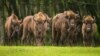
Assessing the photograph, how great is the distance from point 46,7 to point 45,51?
0.76 metres

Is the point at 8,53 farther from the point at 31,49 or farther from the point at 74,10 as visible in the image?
the point at 74,10

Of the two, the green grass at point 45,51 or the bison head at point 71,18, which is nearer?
the green grass at point 45,51

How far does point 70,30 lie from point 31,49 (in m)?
0.75

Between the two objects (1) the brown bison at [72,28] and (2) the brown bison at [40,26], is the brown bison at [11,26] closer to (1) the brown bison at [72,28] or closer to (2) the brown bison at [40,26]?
(2) the brown bison at [40,26]

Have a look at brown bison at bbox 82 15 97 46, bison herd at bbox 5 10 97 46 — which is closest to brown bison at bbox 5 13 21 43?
bison herd at bbox 5 10 97 46

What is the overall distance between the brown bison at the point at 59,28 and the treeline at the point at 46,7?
0.34 ft

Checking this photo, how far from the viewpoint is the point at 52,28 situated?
8.22m

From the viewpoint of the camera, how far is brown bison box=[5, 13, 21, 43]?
8.19 m

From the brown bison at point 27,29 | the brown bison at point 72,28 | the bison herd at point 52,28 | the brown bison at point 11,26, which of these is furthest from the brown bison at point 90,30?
A: the brown bison at point 11,26

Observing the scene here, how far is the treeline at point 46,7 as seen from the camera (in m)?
8.17

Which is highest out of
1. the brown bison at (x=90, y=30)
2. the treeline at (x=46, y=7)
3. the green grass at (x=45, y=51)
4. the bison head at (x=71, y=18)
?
the treeline at (x=46, y=7)

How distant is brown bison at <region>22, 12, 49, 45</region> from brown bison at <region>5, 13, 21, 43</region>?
138mm

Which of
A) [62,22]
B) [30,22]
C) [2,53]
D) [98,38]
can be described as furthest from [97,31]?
[2,53]

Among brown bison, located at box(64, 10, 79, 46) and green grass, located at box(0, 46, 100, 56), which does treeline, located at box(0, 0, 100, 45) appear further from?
green grass, located at box(0, 46, 100, 56)
